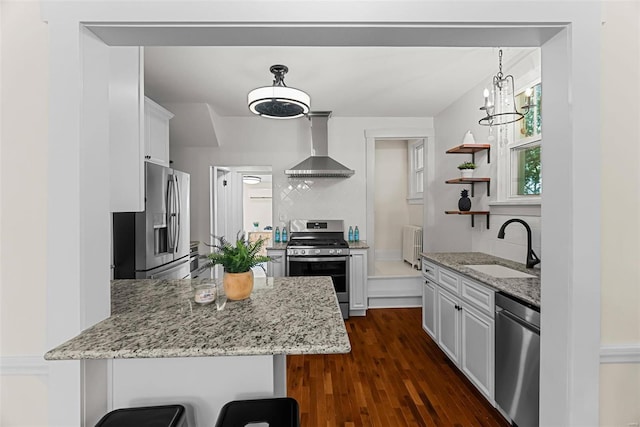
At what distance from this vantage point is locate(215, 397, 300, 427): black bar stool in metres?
1.01

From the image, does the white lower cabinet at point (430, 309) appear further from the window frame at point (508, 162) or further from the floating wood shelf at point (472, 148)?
the floating wood shelf at point (472, 148)

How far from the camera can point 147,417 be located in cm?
102

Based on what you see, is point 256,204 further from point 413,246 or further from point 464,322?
point 464,322

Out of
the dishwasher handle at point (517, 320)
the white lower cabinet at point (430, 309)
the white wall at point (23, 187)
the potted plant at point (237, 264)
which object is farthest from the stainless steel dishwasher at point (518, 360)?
the white wall at point (23, 187)

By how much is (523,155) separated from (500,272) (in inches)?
40.7

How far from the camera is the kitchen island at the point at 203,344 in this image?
2.95ft

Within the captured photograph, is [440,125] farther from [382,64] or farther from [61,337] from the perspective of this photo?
[61,337]

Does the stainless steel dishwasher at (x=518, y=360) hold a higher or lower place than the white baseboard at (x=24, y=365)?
lower

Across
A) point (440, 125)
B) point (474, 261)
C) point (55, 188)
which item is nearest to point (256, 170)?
point (440, 125)

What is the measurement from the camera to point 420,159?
5.40 m

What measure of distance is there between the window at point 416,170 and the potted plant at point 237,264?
172 inches

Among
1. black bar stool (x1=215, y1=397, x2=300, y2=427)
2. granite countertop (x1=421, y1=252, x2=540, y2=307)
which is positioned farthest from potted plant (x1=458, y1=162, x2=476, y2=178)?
black bar stool (x1=215, y1=397, x2=300, y2=427)

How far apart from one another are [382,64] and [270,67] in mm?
1015

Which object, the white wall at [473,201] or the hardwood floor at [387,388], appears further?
the white wall at [473,201]
